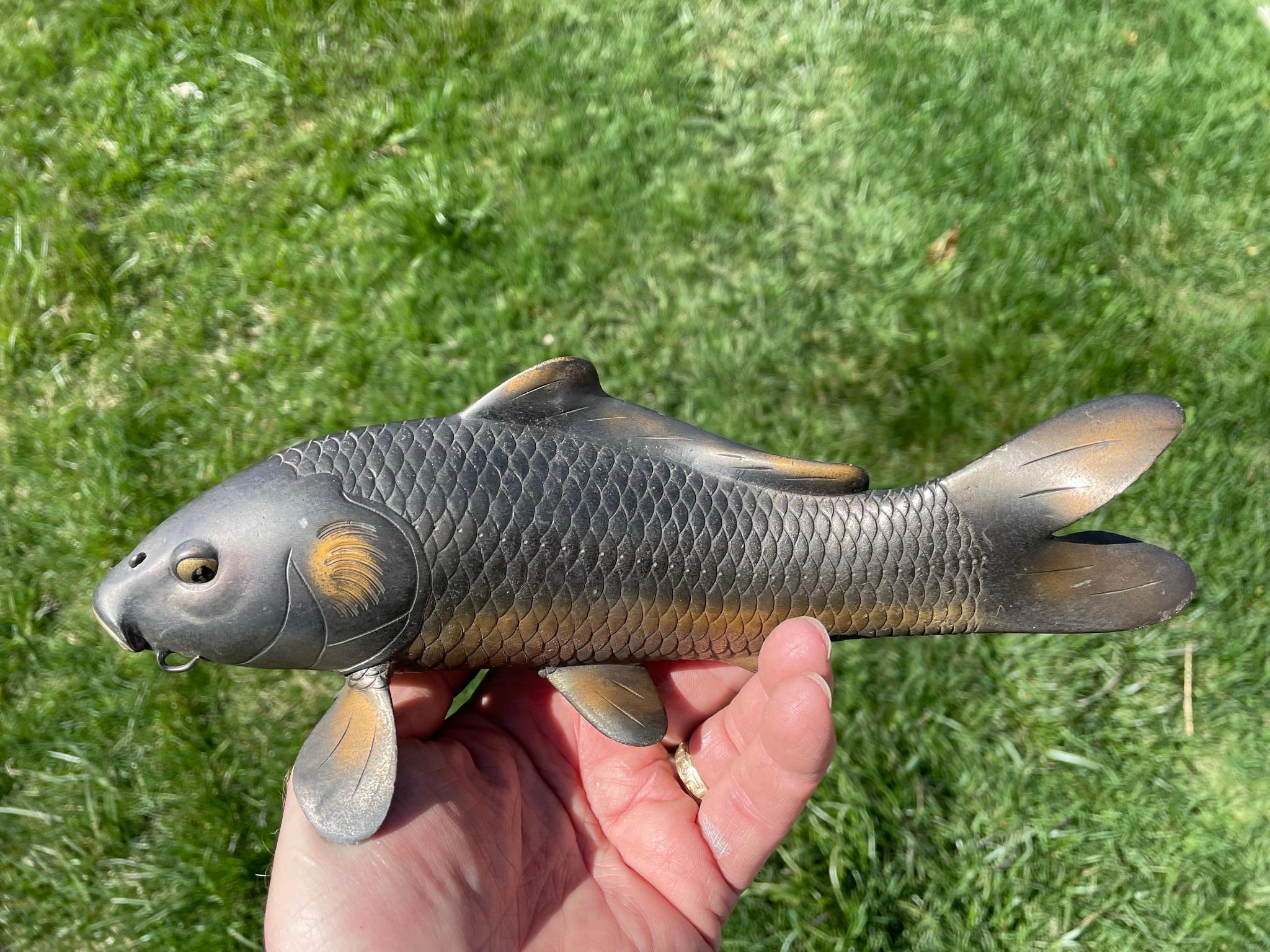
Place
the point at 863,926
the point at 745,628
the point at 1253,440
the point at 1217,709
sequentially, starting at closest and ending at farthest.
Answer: the point at 745,628 < the point at 863,926 < the point at 1217,709 < the point at 1253,440

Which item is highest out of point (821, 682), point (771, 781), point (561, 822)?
point (821, 682)

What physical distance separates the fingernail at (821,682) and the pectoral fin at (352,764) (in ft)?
3.06

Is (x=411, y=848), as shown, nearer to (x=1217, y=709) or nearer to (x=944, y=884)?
(x=944, y=884)

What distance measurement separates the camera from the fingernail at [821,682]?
191cm

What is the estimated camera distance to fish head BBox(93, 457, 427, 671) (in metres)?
1.82

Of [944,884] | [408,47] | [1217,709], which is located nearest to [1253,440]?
[1217,709]

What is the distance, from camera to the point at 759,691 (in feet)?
7.04

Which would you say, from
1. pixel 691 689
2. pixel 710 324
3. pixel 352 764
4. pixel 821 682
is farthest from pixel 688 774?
pixel 710 324

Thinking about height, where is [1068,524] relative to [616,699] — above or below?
above

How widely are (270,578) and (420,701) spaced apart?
0.56m

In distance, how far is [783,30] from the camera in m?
4.02

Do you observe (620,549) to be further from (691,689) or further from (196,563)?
(196,563)

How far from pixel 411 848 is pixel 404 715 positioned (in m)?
0.35

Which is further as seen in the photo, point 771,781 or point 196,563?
point 771,781
